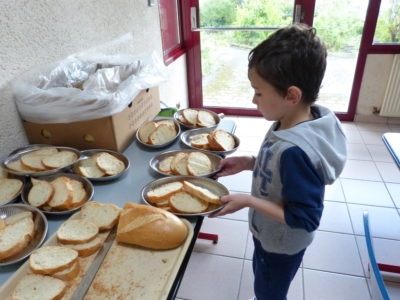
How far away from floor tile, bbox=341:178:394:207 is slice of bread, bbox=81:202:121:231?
1697mm

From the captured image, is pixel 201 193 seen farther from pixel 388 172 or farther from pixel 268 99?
pixel 388 172

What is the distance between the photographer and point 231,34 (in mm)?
3004

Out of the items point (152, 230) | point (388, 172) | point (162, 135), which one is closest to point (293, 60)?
point (152, 230)

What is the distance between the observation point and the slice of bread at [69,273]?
2.19 feet

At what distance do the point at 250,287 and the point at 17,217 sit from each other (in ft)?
3.57

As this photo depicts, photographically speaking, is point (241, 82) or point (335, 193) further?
point (241, 82)

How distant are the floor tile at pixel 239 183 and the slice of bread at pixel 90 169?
4.07ft

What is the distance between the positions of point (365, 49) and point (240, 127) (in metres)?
1.32

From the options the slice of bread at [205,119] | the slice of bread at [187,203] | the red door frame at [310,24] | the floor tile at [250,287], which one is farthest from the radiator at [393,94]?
the slice of bread at [187,203]

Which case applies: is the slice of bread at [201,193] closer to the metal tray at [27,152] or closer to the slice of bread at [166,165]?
the slice of bread at [166,165]

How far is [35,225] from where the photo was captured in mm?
809

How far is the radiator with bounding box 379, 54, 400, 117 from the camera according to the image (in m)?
2.77

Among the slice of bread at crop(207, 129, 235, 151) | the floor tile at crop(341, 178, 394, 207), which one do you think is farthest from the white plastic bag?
the floor tile at crop(341, 178, 394, 207)

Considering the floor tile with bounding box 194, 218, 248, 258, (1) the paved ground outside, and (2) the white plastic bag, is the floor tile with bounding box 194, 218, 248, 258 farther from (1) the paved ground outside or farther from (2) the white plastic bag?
(1) the paved ground outside
